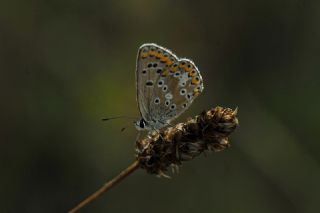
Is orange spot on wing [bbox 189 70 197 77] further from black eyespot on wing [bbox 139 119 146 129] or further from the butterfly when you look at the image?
black eyespot on wing [bbox 139 119 146 129]

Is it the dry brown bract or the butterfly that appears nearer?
the dry brown bract

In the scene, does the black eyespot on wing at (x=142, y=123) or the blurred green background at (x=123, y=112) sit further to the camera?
the blurred green background at (x=123, y=112)

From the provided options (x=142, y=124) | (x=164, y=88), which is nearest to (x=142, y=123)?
(x=142, y=124)

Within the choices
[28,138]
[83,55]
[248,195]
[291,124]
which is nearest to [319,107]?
[291,124]

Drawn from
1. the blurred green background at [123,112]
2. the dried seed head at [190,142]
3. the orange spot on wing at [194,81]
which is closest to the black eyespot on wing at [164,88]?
the orange spot on wing at [194,81]

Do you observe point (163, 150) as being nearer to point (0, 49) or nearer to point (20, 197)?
point (20, 197)

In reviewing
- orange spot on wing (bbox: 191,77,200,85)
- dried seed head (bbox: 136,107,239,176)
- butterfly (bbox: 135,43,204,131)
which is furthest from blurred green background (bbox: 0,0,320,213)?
dried seed head (bbox: 136,107,239,176)

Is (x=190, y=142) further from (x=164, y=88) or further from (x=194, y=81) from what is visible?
(x=164, y=88)

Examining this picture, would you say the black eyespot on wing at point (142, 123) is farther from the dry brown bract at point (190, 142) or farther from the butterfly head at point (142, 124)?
the dry brown bract at point (190, 142)
